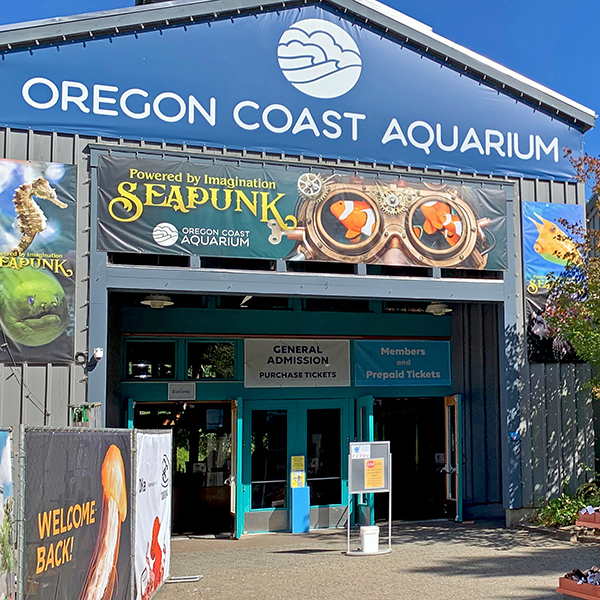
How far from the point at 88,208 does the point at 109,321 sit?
77.4 inches

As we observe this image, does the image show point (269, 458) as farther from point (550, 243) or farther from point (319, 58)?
point (319, 58)

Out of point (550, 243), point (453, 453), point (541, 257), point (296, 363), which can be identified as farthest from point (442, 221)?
point (453, 453)

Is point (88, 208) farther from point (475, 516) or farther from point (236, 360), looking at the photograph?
point (475, 516)

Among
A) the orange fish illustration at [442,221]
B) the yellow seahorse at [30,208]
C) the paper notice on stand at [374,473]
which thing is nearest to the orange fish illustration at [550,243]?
the orange fish illustration at [442,221]

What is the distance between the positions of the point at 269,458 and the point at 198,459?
1.37 metres

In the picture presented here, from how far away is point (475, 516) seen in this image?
16.8 meters

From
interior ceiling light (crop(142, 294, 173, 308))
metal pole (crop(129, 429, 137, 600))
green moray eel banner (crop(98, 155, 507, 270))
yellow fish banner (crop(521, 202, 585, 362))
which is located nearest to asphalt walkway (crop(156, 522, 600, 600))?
metal pole (crop(129, 429, 137, 600))

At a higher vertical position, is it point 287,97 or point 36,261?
point 287,97

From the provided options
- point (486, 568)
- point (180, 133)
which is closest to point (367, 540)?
point (486, 568)

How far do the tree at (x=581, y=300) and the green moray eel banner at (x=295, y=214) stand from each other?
1303 millimetres

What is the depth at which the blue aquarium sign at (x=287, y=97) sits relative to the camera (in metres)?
13.0

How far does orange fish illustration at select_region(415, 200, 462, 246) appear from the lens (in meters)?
14.6

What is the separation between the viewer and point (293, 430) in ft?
52.5

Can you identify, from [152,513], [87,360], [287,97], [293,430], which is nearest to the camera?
[152,513]
